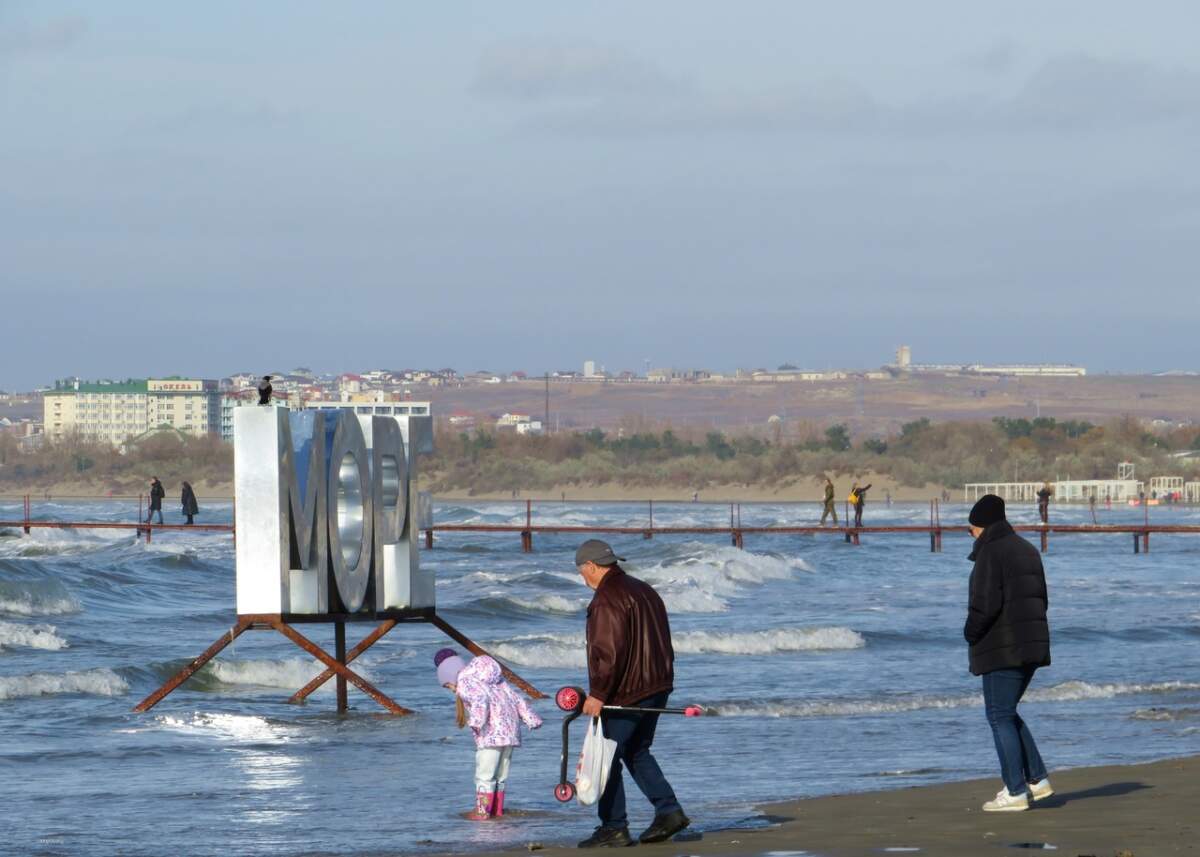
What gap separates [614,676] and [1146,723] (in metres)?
8.29

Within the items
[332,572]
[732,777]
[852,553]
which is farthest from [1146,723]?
[852,553]

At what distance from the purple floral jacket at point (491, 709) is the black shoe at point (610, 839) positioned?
134cm

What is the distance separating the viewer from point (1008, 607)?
33.2ft

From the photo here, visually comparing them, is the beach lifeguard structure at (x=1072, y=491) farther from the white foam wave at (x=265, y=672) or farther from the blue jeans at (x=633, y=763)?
the blue jeans at (x=633, y=763)

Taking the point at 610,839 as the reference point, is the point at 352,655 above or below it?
below

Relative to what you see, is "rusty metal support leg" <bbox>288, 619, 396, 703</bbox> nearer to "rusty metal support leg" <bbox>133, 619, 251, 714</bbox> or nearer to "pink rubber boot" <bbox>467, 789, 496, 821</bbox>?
"rusty metal support leg" <bbox>133, 619, 251, 714</bbox>

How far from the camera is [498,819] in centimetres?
1148

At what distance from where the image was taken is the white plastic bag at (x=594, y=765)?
9625mm

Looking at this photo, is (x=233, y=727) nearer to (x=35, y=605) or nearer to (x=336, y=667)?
(x=336, y=667)

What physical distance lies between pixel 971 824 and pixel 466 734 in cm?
668

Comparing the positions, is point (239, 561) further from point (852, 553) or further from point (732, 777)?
point (852, 553)

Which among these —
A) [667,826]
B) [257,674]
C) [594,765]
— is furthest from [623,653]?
[257,674]

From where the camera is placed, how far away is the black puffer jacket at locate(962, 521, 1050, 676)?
10.1m

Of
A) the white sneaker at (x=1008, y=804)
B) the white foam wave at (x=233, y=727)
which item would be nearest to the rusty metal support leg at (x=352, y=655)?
the white foam wave at (x=233, y=727)
